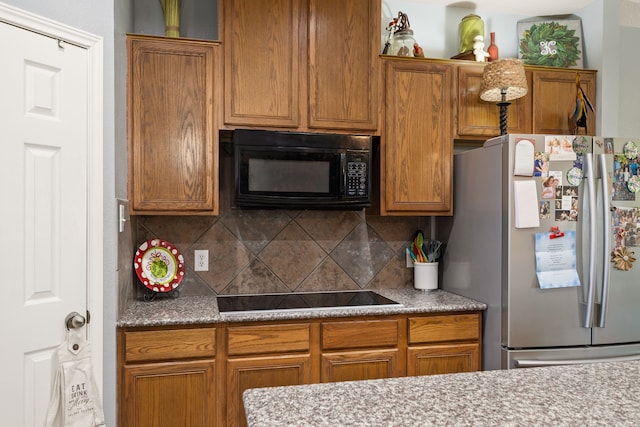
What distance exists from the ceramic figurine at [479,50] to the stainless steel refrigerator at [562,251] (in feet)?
2.32

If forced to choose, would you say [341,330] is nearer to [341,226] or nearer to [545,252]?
[341,226]

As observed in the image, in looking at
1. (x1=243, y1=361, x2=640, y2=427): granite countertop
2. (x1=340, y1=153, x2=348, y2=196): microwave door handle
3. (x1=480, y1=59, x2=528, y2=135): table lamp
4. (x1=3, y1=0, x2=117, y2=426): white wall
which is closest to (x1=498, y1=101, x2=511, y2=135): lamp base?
(x1=480, y1=59, x2=528, y2=135): table lamp

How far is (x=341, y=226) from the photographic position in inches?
113

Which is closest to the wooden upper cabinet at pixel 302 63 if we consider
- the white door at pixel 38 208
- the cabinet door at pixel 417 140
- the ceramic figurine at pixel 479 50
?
the cabinet door at pixel 417 140

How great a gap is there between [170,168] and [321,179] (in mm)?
763

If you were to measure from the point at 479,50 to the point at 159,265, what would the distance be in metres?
2.20

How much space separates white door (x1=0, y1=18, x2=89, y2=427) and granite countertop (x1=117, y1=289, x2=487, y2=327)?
0.31m

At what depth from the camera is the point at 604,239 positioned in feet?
7.58

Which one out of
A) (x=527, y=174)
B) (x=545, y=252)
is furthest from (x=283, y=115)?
(x=545, y=252)

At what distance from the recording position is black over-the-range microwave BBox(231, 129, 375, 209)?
7.82 ft

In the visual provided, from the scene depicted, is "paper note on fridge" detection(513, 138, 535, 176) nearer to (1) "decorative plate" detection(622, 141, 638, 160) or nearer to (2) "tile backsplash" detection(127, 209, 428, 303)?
(1) "decorative plate" detection(622, 141, 638, 160)

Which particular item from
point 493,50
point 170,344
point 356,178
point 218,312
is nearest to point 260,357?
point 218,312

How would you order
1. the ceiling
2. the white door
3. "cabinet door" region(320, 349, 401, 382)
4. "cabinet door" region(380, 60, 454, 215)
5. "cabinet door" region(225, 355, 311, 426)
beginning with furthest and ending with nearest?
the ceiling → "cabinet door" region(380, 60, 454, 215) → "cabinet door" region(320, 349, 401, 382) → "cabinet door" region(225, 355, 311, 426) → the white door

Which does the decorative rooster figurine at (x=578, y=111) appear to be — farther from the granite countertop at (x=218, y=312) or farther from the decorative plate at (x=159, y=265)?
the decorative plate at (x=159, y=265)
